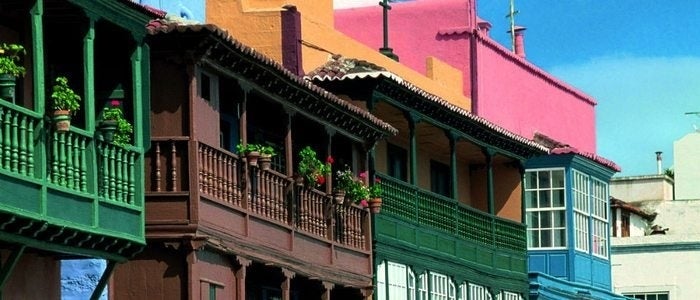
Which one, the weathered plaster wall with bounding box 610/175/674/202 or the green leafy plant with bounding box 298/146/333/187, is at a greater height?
the weathered plaster wall with bounding box 610/175/674/202

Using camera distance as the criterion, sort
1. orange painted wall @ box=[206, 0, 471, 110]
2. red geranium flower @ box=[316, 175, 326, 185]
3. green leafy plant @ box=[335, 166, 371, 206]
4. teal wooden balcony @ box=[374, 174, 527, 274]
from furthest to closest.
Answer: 1. teal wooden balcony @ box=[374, 174, 527, 274]
2. orange painted wall @ box=[206, 0, 471, 110]
3. green leafy plant @ box=[335, 166, 371, 206]
4. red geranium flower @ box=[316, 175, 326, 185]

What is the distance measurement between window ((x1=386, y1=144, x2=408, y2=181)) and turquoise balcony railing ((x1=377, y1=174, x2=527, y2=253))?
109 centimetres

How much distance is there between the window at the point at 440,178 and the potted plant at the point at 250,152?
1236 cm

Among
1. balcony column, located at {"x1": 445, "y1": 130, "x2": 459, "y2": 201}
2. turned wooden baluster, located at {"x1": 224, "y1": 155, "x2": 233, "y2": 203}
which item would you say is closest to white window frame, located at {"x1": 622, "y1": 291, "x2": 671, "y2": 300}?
balcony column, located at {"x1": 445, "y1": 130, "x2": 459, "y2": 201}

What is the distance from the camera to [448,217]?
1318 inches

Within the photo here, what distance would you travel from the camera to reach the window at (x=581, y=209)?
131 ft

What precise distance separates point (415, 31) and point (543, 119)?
4.42m

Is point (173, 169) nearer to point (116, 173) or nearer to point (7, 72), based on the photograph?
point (116, 173)

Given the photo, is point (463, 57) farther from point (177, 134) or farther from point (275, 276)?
point (177, 134)

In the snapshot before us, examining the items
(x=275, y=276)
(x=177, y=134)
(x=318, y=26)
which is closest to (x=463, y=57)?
(x=318, y=26)

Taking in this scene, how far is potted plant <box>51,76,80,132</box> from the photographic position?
18.2 m

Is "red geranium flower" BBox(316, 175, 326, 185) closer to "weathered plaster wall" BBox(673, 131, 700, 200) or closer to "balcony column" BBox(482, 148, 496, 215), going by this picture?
"balcony column" BBox(482, 148, 496, 215)

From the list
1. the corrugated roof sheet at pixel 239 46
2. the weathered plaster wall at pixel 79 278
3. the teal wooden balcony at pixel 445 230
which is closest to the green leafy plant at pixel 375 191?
the teal wooden balcony at pixel 445 230

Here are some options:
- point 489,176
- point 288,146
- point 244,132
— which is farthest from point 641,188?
point 244,132
